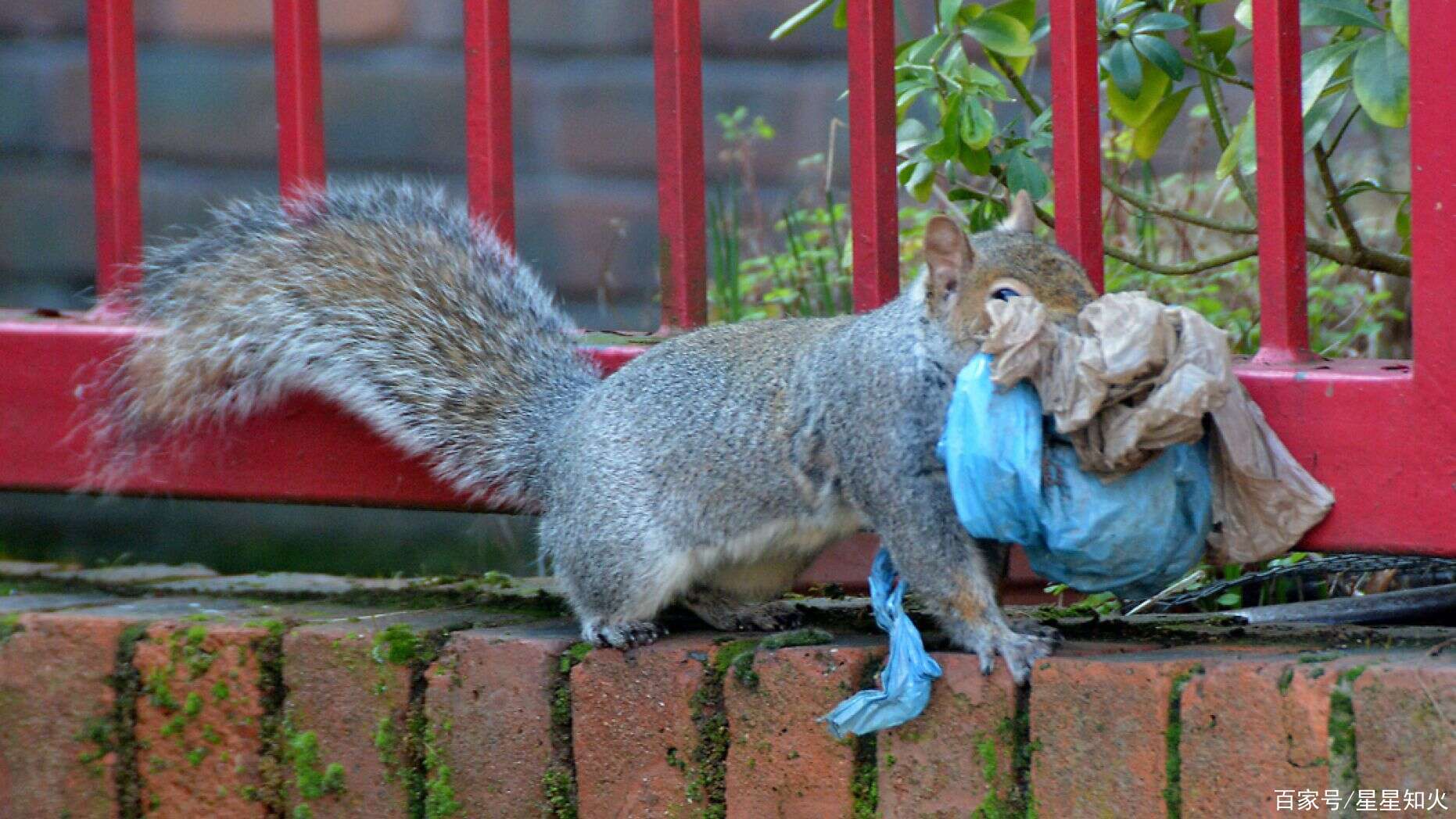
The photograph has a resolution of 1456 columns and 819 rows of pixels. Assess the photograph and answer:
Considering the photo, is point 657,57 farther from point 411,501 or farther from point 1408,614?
point 1408,614

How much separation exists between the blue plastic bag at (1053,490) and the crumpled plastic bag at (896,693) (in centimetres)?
17

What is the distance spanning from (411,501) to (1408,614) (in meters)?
1.48

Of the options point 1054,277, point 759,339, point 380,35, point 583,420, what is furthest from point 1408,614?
point 380,35

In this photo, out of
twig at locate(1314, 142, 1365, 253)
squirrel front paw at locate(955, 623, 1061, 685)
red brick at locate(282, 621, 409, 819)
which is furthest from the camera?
twig at locate(1314, 142, 1365, 253)

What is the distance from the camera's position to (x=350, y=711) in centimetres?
237

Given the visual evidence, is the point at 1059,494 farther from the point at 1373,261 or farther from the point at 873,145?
the point at 1373,261

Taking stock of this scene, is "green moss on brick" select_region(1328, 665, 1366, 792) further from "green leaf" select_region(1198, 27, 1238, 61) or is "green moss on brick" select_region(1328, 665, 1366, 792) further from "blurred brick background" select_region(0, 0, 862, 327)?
"blurred brick background" select_region(0, 0, 862, 327)

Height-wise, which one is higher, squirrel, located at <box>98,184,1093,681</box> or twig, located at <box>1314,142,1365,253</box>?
twig, located at <box>1314,142,1365,253</box>

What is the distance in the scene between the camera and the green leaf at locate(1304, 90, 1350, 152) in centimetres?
235

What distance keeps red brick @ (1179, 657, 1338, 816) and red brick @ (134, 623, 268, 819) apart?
131 cm

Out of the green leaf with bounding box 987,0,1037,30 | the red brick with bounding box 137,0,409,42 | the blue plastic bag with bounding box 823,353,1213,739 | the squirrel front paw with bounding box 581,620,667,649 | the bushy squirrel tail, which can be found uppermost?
the red brick with bounding box 137,0,409,42

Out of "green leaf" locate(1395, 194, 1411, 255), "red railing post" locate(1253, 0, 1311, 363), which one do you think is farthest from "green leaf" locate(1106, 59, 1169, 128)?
"red railing post" locate(1253, 0, 1311, 363)

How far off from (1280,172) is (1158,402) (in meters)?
0.42

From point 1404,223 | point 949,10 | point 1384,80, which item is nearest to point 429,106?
point 949,10
